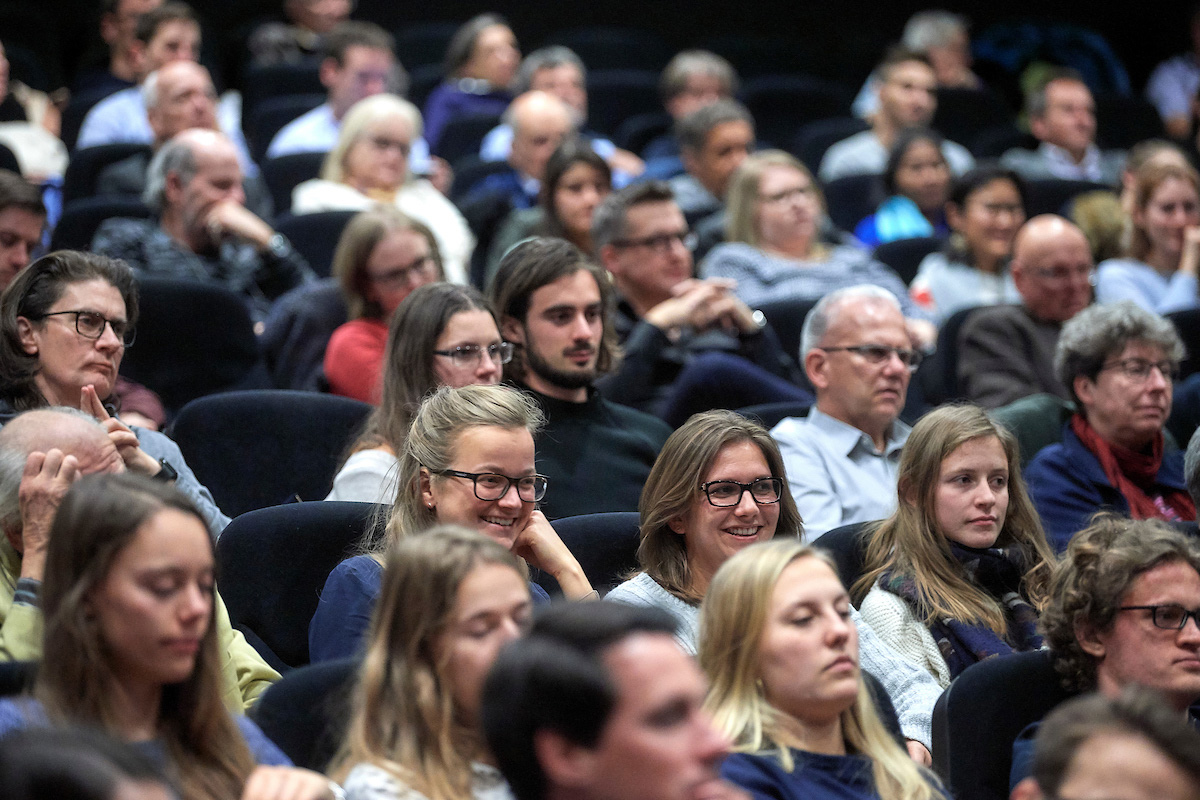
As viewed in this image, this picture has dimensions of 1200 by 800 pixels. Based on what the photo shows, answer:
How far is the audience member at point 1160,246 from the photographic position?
4270 mm

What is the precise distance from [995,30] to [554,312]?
501cm

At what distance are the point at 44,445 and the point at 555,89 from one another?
3864 millimetres

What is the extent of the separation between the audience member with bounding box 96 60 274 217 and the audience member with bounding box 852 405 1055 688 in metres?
2.69

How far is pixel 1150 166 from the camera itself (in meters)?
4.43

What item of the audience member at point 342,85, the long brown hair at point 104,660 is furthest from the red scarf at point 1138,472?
the audience member at point 342,85

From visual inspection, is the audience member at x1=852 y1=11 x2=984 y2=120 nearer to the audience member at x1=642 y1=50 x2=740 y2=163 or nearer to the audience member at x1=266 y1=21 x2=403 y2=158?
the audience member at x1=642 y1=50 x2=740 y2=163

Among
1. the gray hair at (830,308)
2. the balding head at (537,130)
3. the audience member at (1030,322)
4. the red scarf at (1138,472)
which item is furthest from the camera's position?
the balding head at (537,130)

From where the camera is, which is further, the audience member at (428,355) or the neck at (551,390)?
the neck at (551,390)

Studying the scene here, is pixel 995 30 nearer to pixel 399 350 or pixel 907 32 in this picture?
pixel 907 32

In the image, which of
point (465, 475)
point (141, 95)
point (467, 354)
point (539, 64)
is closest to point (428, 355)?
point (467, 354)

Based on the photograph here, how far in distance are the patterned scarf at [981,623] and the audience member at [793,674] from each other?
48cm

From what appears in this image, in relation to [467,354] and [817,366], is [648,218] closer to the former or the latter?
[817,366]

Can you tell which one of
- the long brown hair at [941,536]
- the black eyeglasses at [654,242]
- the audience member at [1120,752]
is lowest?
the long brown hair at [941,536]

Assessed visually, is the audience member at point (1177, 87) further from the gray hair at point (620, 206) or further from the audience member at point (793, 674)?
the audience member at point (793, 674)
